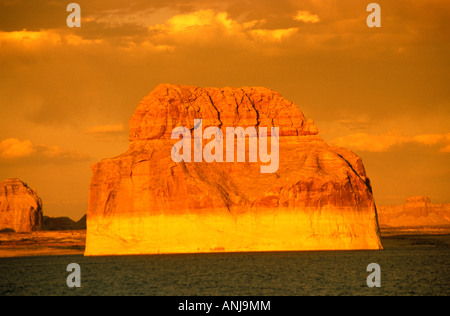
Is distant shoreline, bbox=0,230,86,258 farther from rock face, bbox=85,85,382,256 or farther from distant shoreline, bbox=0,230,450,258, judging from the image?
rock face, bbox=85,85,382,256

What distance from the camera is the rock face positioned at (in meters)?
100

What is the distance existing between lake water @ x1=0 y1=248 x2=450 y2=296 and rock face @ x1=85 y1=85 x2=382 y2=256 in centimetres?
194

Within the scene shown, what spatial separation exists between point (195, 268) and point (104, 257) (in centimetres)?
2531

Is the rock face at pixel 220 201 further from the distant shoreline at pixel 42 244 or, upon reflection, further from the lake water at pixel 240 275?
the distant shoreline at pixel 42 244

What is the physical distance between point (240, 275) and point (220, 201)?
27.2 meters

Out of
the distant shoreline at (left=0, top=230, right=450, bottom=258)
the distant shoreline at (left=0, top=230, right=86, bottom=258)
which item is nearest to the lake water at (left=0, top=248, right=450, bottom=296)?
the distant shoreline at (left=0, top=230, right=450, bottom=258)

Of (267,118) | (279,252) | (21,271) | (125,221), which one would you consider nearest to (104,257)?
(125,221)

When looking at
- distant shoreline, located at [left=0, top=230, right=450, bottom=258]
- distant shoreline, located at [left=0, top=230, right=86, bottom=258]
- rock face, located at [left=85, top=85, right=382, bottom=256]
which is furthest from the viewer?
distant shoreline, located at [left=0, top=230, right=86, bottom=258]

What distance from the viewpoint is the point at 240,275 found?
2945 inches

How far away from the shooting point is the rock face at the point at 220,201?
329 feet

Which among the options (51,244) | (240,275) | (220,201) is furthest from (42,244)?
(240,275)

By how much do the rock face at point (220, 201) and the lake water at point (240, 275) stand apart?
1.94m

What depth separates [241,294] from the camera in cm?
6100

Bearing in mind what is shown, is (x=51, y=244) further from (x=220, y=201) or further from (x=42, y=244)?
(x=220, y=201)
